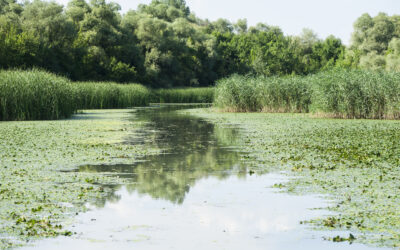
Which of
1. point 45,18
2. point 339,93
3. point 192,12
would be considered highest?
point 192,12

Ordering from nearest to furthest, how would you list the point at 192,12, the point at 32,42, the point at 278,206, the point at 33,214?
the point at 33,214, the point at 278,206, the point at 32,42, the point at 192,12

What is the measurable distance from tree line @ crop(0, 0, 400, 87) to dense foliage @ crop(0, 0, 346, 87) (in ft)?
0.26

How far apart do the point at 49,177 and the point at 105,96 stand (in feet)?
90.9

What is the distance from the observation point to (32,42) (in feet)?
136

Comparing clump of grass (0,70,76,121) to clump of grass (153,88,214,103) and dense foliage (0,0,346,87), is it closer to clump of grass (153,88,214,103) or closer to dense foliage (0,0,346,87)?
dense foliage (0,0,346,87)

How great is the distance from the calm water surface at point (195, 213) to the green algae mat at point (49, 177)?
28 cm

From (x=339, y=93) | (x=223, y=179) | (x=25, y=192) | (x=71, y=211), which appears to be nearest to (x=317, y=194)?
(x=223, y=179)

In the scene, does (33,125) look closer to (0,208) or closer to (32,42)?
(0,208)

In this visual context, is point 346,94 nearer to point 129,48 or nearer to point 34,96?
point 34,96

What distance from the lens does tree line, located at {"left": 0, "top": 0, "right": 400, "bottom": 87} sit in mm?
45844

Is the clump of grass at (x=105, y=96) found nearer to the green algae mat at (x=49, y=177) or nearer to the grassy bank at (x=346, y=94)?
the grassy bank at (x=346, y=94)

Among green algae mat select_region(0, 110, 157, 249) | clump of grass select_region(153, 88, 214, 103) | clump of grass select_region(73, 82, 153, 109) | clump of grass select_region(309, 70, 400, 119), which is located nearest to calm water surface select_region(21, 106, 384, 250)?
green algae mat select_region(0, 110, 157, 249)

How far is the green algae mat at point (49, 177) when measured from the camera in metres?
5.79

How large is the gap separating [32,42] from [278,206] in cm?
3820
